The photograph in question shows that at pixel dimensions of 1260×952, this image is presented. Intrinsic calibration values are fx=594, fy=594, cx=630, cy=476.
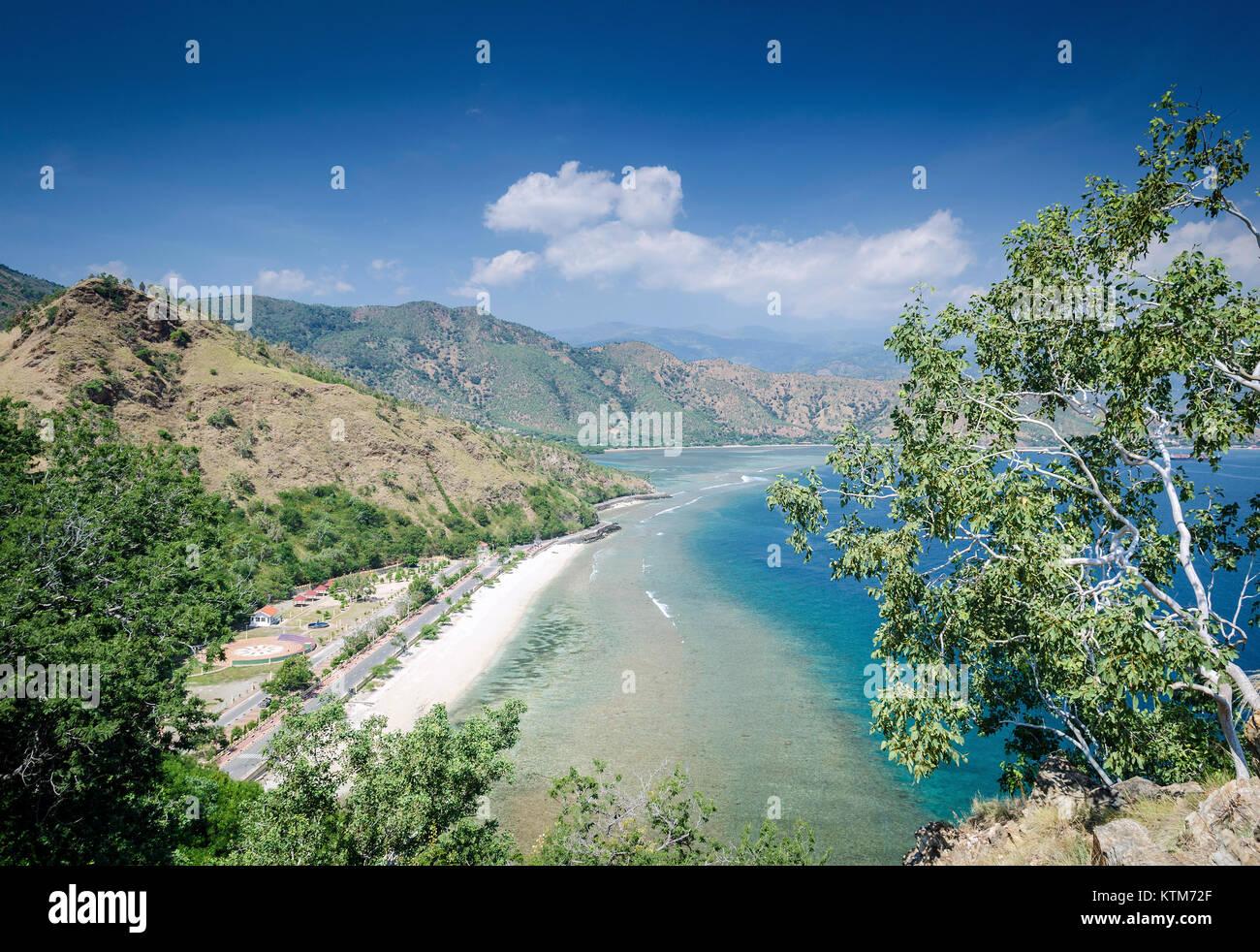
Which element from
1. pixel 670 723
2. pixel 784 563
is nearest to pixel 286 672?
pixel 670 723

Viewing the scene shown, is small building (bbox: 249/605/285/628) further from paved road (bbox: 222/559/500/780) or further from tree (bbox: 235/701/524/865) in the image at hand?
tree (bbox: 235/701/524/865)

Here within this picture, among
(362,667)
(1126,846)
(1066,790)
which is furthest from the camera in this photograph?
(362,667)

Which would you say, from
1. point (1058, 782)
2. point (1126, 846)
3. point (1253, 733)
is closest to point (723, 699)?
point (1058, 782)

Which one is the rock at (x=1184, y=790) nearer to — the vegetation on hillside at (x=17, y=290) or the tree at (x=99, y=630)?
the tree at (x=99, y=630)

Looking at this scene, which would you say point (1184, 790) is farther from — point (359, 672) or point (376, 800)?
point (359, 672)

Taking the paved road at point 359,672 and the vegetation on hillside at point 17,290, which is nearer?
the paved road at point 359,672

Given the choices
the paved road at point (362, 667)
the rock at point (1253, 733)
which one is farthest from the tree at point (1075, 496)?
the paved road at point (362, 667)

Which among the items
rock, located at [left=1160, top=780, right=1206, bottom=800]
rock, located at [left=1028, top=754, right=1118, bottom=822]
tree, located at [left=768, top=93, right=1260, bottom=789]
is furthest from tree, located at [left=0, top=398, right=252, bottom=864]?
rock, located at [left=1160, top=780, right=1206, bottom=800]
